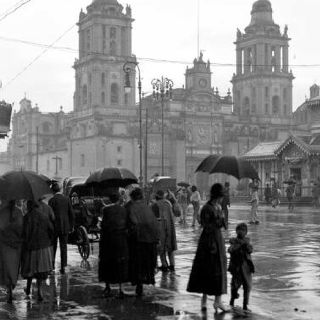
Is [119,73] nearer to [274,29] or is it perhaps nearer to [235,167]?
[274,29]

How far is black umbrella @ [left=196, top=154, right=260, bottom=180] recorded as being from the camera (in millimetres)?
12992

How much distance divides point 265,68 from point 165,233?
283 feet

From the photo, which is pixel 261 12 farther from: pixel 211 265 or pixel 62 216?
pixel 211 265

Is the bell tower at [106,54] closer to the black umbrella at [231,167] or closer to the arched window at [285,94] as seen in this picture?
the arched window at [285,94]

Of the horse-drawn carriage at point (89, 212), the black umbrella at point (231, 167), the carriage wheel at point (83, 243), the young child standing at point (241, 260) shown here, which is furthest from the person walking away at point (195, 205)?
the young child standing at point (241, 260)

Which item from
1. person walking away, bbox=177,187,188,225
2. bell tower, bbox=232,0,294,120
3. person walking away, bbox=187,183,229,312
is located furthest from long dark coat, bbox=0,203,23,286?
bell tower, bbox=232,0,294,120

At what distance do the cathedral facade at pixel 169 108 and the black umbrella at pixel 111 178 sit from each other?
58.7m

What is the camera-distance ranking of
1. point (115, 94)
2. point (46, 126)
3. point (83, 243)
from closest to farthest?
point (83, 243) < point (115, 94) < point (46, 126)

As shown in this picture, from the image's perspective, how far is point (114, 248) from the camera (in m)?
11.1

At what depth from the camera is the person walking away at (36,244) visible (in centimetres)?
1076

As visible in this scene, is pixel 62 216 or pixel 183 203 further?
pixel 183 203

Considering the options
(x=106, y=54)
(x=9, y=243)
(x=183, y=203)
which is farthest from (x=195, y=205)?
(x=106, y=54)

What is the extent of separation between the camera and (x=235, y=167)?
43.1 feet

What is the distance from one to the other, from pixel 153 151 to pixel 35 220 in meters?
76.1
